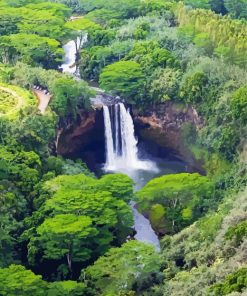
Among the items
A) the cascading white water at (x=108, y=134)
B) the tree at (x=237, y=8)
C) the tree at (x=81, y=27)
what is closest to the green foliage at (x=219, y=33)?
the tree at (x=81, y=27)

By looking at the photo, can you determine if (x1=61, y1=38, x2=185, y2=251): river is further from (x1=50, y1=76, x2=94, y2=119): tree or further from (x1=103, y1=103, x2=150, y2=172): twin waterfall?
(x1=50, y1=76, x2=94, y2=119): tree

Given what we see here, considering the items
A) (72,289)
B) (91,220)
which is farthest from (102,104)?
(72,289)

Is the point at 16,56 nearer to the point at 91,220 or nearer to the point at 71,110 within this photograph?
the point at 71,110

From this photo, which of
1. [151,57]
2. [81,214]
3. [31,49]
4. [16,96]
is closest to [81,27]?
[31,49]

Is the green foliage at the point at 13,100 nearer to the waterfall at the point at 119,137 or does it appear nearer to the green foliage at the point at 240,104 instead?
the waterfall at the point at 119,137

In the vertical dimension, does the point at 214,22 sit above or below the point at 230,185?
above

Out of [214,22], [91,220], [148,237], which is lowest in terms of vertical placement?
[148,237]

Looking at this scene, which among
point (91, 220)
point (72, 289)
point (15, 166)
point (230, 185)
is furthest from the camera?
point (230, 185)

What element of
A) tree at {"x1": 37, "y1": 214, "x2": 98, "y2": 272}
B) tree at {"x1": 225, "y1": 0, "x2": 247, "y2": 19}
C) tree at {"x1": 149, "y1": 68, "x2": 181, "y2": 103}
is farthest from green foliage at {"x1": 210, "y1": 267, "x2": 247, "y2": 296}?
tree at {"x1": 225, "y1": 0, "x2": 247, "y2": 19}
